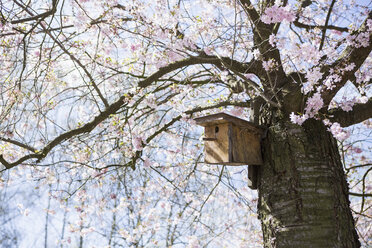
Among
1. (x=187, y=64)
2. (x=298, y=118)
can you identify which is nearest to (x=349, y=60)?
(x=298, y=118)

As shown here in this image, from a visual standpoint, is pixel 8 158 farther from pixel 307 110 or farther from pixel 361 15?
pixel 361 15

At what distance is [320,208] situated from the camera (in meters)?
2.26

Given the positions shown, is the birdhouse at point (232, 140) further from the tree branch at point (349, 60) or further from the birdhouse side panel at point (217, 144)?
the tree branch at point (349, 60)

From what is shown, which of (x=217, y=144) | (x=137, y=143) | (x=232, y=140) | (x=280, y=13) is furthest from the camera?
(x=137, y=143)

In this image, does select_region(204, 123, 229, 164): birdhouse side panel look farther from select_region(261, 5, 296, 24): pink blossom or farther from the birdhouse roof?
select_region(261, 5, 296, 24): pink blossom

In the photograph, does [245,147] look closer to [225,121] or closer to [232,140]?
[232,140]

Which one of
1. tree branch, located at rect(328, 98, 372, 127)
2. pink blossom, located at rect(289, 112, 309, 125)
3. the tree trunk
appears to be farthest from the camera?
tree branch, located at rect(328, 98, 372, 127)

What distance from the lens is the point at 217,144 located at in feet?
8.40

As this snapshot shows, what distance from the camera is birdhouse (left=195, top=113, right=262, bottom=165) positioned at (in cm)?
244

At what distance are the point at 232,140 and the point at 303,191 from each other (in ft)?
1.90

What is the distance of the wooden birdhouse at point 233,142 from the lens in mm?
2438

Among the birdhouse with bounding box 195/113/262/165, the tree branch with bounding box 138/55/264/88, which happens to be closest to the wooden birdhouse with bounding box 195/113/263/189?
the birdhouse with bounding box 195/113/262/165

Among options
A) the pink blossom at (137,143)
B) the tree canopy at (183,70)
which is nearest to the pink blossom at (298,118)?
the tree canopy at (183,70)

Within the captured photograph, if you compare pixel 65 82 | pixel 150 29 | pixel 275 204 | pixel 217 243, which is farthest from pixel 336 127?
pixel 217 243
